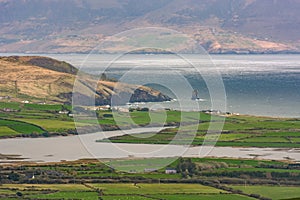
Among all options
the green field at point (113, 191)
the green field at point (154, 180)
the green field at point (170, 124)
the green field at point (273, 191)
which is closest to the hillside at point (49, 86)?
the green field at point (170, 124)

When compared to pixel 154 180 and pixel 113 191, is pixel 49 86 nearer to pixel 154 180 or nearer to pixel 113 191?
pixel 154 180

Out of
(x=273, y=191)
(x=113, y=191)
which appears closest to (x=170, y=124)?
(x=113, y=191)

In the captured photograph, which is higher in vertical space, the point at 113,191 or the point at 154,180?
the point at 154,180

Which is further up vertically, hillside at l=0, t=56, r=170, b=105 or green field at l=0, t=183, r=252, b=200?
hillside at l=0, t=56, r=170, b=105

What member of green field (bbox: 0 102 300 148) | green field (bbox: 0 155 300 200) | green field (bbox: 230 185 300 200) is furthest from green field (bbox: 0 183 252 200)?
green field (bbox: 0 102 300 148)

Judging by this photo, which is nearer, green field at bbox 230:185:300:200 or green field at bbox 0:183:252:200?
green field at bbox 230:185:300:200

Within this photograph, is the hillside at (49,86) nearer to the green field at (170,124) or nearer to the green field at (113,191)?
→ the green field at (170,124)

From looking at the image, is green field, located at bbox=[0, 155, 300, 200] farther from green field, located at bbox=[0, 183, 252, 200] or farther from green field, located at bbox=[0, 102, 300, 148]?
green field, located at bbox=[0, 102, 300, 148]

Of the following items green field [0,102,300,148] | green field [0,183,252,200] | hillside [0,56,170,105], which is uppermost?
hillside [0,56,170,105]
